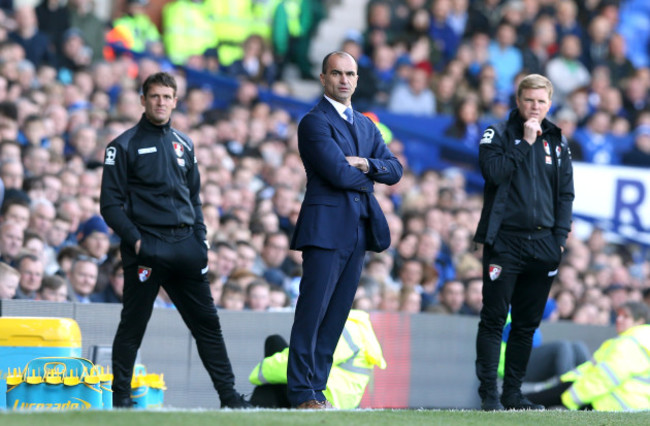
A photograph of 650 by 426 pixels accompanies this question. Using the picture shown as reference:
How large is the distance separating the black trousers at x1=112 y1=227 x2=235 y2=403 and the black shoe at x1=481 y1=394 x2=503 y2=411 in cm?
155

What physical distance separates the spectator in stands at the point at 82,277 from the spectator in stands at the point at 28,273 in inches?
14.4

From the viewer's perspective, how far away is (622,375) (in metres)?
8.56

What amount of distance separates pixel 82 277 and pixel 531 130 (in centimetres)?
392

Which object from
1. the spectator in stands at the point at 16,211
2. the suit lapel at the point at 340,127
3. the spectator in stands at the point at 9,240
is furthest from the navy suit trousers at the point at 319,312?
the spectator in stands at the point at 16,211

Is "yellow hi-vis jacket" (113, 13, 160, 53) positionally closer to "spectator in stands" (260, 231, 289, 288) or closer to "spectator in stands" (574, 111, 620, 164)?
"spectator in stands" (260, 231, 289, 288)

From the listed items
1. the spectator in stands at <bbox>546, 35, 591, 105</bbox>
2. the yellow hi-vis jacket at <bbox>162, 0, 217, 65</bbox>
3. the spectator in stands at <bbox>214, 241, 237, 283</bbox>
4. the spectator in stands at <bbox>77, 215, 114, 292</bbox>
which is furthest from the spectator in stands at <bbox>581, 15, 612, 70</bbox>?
the spectator in stands at <bbox>77, 215, 114, 292</bbox>

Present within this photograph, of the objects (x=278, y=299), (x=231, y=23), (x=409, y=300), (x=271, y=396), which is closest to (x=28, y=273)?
(x=278, y=299)

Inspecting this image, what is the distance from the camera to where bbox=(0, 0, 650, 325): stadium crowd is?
1059cm

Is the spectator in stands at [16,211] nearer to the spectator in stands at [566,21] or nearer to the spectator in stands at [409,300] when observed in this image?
the spectator in stands at [409,300]

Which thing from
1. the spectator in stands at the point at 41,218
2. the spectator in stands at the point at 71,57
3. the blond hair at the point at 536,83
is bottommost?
the spectator in stands at the point at 41,218

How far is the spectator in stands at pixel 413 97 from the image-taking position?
675 inches

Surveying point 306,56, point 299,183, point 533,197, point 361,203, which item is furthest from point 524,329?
point 306,56

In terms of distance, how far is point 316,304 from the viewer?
674cm

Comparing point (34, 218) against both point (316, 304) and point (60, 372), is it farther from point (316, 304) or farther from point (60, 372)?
point (316, 304)
